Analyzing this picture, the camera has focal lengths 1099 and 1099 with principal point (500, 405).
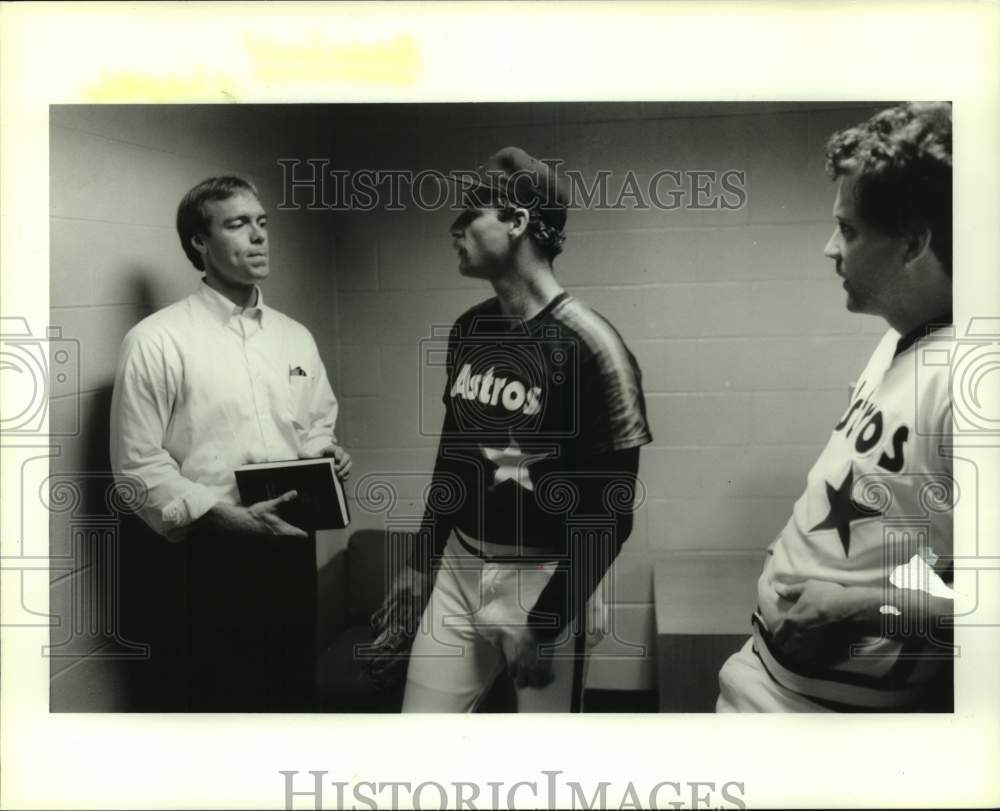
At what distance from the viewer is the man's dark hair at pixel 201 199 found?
2277 mm

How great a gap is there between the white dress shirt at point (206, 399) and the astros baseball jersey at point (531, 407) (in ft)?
0.97

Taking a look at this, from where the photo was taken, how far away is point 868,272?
2262mm

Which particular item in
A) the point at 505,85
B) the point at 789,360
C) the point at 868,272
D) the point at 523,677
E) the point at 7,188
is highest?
the point at 505,85

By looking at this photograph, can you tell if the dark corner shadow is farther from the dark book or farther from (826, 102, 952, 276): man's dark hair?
(826, 102, 952, 276): man's dark hair

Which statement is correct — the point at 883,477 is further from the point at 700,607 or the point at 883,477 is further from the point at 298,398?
the point at 298,398

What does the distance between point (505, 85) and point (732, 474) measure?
94 cm

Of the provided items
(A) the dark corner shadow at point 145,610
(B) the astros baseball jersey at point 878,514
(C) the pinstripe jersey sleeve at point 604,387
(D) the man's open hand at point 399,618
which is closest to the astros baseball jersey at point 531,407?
(C) the pinstripe jersey sleeve at point 604,387

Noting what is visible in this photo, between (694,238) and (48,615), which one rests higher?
(694,238)

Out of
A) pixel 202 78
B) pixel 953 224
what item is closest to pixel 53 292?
pixel 202 78

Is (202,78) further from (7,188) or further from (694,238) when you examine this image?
(694,238)

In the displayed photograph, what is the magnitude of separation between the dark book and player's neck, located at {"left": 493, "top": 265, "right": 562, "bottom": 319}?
0.50 meters

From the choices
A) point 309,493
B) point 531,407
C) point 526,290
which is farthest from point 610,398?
point 309,493

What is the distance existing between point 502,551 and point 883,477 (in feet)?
2.62

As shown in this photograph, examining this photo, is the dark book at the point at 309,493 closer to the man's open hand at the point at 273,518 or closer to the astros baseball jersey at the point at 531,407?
the man's open hand at the point at 273,518
